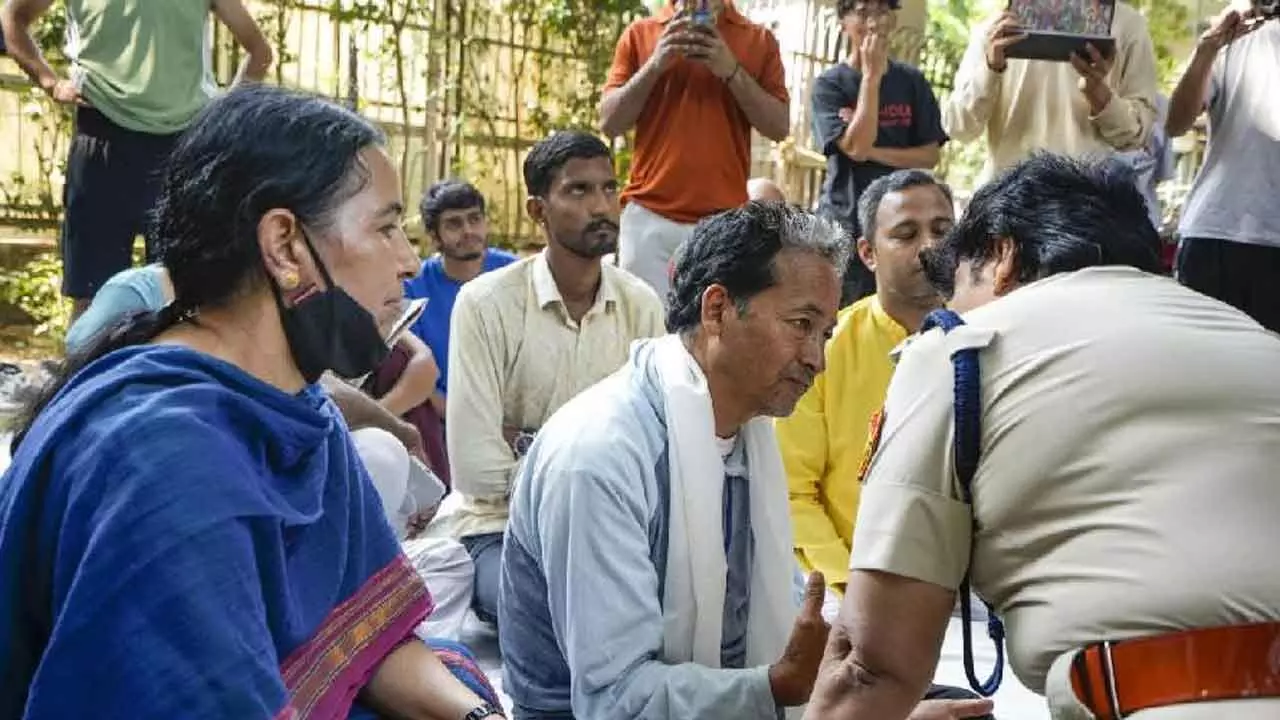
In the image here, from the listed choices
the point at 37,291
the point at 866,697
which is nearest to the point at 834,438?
the point at 866,697

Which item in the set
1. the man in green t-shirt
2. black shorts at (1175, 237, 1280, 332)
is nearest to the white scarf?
the man in green t-shirt

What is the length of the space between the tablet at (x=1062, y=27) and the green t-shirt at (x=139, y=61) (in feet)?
9.22

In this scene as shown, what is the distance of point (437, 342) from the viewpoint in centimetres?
548

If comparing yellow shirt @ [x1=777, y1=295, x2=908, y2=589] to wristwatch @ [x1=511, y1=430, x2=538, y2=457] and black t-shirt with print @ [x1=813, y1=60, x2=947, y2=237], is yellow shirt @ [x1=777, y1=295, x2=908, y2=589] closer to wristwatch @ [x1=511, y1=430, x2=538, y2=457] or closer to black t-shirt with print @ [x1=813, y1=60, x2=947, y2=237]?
wristwatch @ [x1=511, y1=430, x2=538, y2=457]

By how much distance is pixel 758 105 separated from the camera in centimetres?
557

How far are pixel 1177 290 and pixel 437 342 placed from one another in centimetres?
360

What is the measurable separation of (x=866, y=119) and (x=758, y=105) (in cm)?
61

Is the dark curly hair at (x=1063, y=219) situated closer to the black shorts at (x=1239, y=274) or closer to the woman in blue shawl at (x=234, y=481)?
the woman in blue shawl at (x=234, y=481)

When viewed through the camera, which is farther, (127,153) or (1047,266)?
(127,153)

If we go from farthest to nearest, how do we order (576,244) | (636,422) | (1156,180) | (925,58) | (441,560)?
(925,58) → (1156,180) → (576,244) → (441,560) → (636,422)

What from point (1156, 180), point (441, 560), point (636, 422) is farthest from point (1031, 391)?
point (1156, 180)

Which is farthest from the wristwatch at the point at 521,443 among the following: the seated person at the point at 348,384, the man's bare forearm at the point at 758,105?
the man's bare forearm at the point at 758,105

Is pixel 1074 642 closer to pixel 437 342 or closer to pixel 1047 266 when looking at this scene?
pixel 1047 266

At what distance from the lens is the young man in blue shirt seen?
18.1 feet
